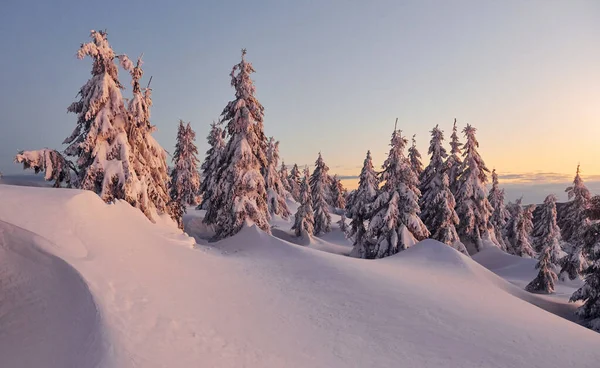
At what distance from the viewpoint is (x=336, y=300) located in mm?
10789

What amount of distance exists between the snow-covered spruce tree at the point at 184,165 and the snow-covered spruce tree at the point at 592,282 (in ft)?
129

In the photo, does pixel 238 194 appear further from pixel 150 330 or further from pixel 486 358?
pixel 486 358

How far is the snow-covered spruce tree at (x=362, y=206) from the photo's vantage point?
3063 centimetres

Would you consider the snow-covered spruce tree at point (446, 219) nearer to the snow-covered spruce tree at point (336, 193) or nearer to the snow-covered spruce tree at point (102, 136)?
the snow-covered spruce tree at point (102, 136)

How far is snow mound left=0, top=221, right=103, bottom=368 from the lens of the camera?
630cm

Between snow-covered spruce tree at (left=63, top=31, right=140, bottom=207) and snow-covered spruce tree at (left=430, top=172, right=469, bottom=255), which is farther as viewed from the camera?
snow-covered spruce tree at (left=430, top=172, right=469, bottom=255)

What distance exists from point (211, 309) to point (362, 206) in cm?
2432

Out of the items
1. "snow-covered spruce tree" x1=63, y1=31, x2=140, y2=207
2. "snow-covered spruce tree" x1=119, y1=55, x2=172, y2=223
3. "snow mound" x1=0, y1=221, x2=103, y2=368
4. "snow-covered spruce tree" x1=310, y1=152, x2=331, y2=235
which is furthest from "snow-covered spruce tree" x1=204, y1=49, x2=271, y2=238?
"snow-covered spruce tree" x1=310, y1=152, x2=331, y2=235

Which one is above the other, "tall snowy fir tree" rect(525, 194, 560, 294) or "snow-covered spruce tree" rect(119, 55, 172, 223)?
"snow-covered spruce tree" rect(119, 55, 172, 223)

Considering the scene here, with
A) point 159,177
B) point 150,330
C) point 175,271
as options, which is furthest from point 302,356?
point 159,177

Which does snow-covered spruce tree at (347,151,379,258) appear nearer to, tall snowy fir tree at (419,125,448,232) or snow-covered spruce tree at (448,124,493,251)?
tall snowy fir tree at (419,125,448,232)

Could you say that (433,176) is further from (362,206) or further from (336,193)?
(336,193)

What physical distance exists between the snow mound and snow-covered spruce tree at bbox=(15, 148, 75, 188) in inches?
307

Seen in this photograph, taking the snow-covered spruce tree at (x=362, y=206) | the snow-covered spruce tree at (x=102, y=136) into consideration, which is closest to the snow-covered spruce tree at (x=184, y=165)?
the snow-covered spruce tree at (x=362, y=206)
